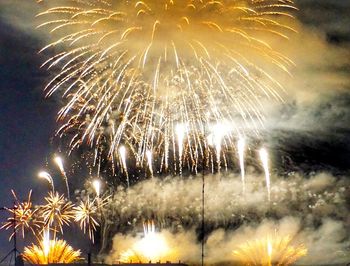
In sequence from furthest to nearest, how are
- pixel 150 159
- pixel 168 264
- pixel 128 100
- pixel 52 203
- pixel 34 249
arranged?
pixel 34 249 < pixel 168 264 < pixel 52 203 < pixel 150 159 < pixel 128 100

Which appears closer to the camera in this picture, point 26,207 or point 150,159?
point 150,159

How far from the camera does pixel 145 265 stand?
72.4 meters

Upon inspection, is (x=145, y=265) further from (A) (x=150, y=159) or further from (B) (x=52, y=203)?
(A) (x=150, y=159)

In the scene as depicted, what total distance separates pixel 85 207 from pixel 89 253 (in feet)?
23.0

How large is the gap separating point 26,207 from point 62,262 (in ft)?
39.2

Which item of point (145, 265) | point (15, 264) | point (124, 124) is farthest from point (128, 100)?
point (15, 264)

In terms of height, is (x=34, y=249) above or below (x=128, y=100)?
below

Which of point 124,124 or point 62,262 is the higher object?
point 124,124

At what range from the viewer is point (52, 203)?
69125 mm

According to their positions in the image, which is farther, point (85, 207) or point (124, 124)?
point (85, 207)

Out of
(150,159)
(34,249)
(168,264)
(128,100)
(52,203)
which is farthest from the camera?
(34,249)

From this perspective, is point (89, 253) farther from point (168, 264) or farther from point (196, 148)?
point (196, 148)

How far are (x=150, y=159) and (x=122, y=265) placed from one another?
19.5m

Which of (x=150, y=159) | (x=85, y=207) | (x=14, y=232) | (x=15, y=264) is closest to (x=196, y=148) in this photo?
(x=150, y=159)
